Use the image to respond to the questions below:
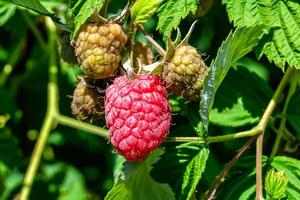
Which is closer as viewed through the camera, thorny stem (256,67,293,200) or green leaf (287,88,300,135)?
thorny stem (256,67,293,200)

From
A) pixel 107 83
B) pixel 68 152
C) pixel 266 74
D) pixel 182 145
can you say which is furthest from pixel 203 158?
pixel 68 152

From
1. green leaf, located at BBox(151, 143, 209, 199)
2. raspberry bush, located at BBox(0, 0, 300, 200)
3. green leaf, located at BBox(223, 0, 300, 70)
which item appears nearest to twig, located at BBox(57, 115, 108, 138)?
raspberry bush, located at BBox(0, 0, 300, 200)

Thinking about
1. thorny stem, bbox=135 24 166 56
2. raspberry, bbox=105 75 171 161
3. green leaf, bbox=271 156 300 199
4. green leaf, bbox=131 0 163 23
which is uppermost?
green leaf, bbox=131 0 163 23

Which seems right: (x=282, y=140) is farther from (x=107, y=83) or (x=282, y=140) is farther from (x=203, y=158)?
(x=107, y=83)

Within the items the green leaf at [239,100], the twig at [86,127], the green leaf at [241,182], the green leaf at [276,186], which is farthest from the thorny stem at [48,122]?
the green leaf at [276,186]

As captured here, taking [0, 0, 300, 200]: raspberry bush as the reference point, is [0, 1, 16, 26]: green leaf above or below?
below

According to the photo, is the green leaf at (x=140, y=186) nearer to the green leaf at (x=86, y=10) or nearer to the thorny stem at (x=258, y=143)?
the thorny stem at (x=258, y=143)

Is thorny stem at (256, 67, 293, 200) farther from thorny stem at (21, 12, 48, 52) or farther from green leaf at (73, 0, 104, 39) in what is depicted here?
thorny stem at (21, 12, 48, 52)

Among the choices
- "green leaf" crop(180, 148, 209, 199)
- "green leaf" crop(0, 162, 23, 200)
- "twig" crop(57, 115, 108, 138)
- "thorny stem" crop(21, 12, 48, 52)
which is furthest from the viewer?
"green leaf" crop(0, 162, 23, 200)

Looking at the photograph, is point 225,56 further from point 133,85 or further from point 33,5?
point 33,5
